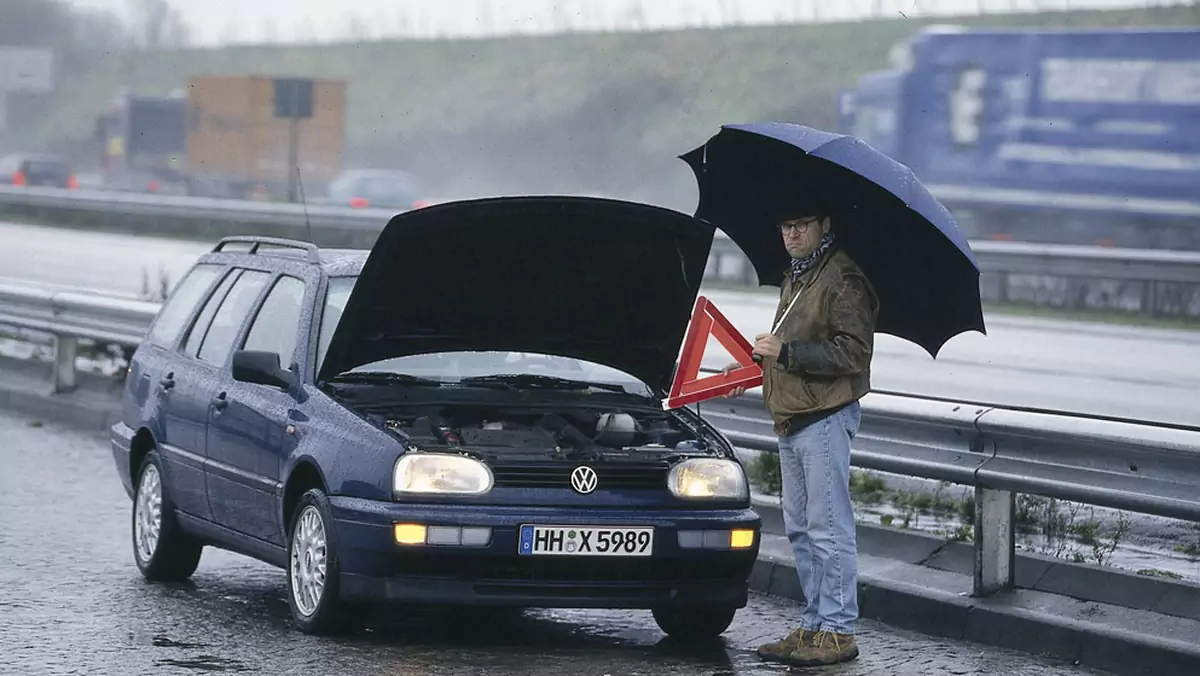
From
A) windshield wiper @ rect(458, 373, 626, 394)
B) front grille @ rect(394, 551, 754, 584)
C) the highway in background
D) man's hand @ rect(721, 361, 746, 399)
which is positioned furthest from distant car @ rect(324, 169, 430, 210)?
front grille @ rect(394, 551, 754, 584)

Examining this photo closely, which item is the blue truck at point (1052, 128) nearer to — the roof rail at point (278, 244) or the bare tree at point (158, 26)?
the bare tree at point (158, 26)

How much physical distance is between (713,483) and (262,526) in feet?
5.93

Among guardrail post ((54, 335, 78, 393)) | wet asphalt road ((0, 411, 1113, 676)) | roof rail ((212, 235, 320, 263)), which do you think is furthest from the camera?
guardrail post ((54, 335, 78, 393))

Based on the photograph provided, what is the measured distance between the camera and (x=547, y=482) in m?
6.82

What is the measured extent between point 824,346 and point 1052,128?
20200mm

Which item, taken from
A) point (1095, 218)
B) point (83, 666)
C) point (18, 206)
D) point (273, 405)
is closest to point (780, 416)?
point (273, 405)

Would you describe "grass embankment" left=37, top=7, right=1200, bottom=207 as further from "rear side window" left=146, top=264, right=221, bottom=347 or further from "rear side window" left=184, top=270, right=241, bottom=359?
"rear side window" left=184, top=270, right=241, bottom=359

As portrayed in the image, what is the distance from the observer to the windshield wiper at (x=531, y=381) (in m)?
7.57

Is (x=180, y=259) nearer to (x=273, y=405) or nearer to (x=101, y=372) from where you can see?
(x=101, y=372)

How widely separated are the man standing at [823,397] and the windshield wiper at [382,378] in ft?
4.36

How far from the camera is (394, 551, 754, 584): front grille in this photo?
6699 mm

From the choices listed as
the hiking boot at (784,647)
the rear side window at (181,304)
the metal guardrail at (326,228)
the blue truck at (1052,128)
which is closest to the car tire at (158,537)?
the rear side window at (181,304)

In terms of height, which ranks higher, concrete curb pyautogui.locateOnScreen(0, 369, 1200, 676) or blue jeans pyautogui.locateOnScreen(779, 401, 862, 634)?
blue jeans pyautogui.locateOnScreen(779, 401, 862, 634)

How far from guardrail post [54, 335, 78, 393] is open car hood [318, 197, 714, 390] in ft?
27.2
